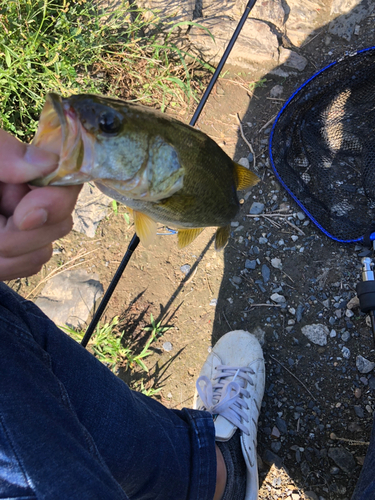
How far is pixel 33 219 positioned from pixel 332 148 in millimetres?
2852

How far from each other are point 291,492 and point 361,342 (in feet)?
3.89

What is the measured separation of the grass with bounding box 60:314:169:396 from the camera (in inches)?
114

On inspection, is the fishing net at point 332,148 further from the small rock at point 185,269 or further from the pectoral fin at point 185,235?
the pectoral fin at point 185,235

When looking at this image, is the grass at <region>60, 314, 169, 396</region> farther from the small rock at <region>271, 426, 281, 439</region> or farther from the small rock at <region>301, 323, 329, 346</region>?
the small rock at <region>301, 323, 329, 346</region>

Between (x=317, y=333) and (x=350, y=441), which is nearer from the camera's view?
(x=350, y=441)

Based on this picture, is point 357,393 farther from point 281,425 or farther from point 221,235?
point 221,235

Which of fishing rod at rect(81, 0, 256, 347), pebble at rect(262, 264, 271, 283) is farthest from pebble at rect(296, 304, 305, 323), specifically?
fishing rod at rect(81, 0, 256, 347)

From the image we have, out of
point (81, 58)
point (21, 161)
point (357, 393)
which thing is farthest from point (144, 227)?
point (81, 58)

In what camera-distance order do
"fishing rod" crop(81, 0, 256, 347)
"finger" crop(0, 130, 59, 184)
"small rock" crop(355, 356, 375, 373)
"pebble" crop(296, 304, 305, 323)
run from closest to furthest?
"finger" crop(0, 130, 59, 184) → "fishing rod" crop(81, 0, 256, 347) → "small rock" crop(355, 356, 375, 373) → "pebble" crop(296, 304, 305, 323)

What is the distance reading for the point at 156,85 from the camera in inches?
140

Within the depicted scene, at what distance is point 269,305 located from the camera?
116 inches

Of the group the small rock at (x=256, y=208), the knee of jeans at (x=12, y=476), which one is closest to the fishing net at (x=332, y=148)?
the small rock at (x=256, y=208)

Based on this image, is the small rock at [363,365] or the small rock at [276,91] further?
the small rock at [276,91]

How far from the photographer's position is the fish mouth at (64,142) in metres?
1.12
